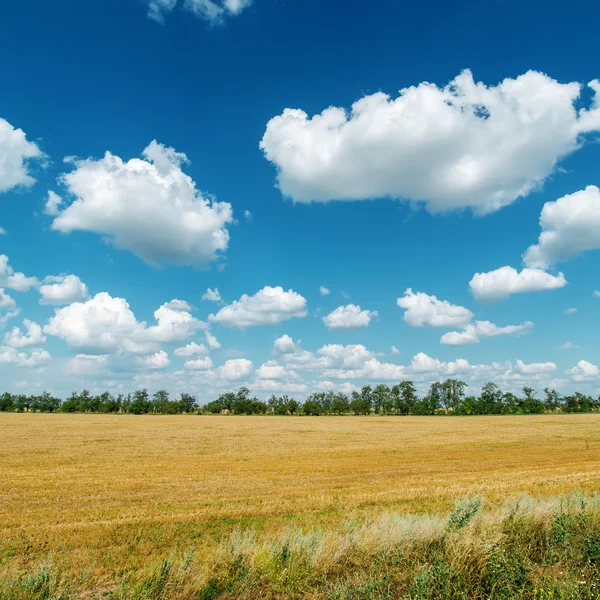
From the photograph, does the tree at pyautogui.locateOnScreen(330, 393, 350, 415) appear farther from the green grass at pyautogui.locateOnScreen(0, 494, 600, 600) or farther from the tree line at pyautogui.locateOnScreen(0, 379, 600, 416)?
the green grass at pyautogui.locateOnScreen(0, 494, 600, 600)

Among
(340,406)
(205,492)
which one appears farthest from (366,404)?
(205,492)

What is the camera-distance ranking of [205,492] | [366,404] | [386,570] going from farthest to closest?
1. [366,404]
2. [205,492]
3. [386,570]

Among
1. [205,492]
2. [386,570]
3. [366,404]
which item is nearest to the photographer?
[386,570]

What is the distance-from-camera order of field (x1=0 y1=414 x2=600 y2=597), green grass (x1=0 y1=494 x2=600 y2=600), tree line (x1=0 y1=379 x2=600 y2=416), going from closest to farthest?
green grass (x1=0 y1=494 x2=600 y2=600) → field (x1=0 y1=414 x2=600 y2=597) → tree line (x1=0 y1=379 x2=600 y2=416)

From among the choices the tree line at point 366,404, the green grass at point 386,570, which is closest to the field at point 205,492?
the green grass at point 386,570

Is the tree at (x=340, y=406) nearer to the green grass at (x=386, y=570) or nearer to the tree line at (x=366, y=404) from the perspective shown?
the tree line at (x=366, y=404)

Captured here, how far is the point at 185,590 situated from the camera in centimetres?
646

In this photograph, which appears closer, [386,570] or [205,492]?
[386,570]

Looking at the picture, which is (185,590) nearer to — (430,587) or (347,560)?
(347,560)

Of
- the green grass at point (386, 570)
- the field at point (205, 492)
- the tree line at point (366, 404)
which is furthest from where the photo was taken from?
the tree line at point (366, 404)

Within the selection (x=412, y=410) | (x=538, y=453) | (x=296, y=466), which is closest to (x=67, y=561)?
(x=296, y=466)

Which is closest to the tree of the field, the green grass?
the field

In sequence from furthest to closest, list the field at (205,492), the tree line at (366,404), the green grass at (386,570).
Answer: the tree line at (366,404) < the field at (205,492) < the green grass at (386,570)

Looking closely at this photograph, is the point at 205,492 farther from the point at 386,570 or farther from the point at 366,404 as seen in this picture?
the point at 366,404
